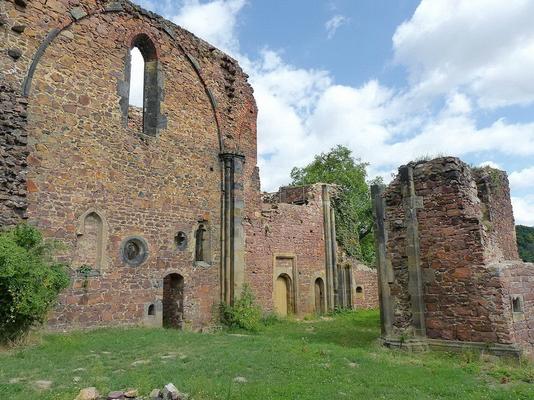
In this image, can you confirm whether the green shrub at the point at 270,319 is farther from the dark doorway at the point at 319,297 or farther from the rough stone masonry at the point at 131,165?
the dark doorway at the point at 319,297

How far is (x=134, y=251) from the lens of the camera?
1205 centimetres

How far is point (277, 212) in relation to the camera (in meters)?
17.6

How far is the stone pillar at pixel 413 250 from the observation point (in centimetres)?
1002

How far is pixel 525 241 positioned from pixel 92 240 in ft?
93.0

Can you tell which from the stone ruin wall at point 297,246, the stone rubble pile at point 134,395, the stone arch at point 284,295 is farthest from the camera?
Answer: the stone arch at point 284,295

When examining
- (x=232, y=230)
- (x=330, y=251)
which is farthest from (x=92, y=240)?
(x=330, y=251)

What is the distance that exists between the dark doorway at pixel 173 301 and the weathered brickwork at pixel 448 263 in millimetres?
5929

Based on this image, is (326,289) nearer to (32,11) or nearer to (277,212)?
(277,212)

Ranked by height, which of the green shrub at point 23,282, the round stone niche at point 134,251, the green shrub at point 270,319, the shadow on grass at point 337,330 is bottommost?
the shadow on grass at point 337,330

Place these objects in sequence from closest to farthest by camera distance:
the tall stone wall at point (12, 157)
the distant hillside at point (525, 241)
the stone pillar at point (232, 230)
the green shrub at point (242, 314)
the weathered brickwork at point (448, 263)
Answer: the tall stone wall at point (12, 157)
the weathered brickwork at point (448, 263)
the green shrub at point (242, 314)
the stone pillar at point (232, 230)
the distant hillside at point (525, 241)

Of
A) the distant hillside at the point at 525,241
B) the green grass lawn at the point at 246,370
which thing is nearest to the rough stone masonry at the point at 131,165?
the green grass lawn at the point at 246,370

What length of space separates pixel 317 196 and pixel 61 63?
1232 cm

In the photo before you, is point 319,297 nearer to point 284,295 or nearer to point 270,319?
point 284,295

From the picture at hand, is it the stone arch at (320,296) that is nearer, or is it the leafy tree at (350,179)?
the stone arch at (320,296)
